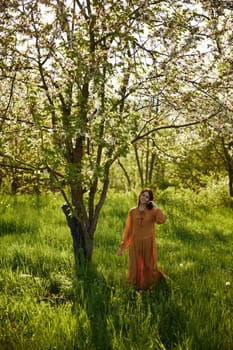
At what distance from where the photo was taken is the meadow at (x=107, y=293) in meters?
4.53

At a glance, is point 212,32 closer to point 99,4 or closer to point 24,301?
point 99,4

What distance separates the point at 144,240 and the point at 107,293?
1252 millimetres

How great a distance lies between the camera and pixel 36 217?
10945 millimetres

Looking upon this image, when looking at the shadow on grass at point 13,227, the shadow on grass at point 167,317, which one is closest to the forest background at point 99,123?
the shadow on grass at point 167,317

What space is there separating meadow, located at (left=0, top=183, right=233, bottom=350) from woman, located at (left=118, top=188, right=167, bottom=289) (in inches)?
10.9

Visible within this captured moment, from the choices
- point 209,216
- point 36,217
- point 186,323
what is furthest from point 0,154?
point 209,216

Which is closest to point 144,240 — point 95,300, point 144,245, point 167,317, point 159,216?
point 144,245

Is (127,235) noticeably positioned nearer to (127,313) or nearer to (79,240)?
(79,240)

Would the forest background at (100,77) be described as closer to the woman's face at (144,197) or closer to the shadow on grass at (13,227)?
the woman's face at (144,197)

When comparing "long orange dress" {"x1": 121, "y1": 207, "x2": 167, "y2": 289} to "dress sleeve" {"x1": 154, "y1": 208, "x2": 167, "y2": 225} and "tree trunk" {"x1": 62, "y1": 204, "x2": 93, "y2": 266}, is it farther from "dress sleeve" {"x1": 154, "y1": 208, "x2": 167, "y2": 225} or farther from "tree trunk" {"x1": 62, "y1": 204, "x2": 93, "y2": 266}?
"tree trunk" {"x1": 62, "y1": 204, "x2": 93, "y2": 266}

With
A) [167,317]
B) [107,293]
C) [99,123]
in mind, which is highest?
[99,123]

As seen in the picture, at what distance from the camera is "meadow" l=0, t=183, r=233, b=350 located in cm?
453

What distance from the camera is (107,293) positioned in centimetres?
591

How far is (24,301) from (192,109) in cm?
340
